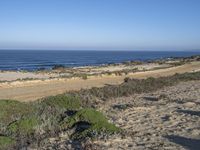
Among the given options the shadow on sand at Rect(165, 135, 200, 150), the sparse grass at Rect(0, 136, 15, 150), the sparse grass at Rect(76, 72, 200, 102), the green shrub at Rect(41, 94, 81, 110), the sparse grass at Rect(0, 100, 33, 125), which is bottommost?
the sparse grass at Rect(76, 72, 200, 102)

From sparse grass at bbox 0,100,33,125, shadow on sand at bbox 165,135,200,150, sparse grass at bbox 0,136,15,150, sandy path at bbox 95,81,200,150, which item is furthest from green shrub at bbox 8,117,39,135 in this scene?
shadow on sand at bbox 165,135,200,150

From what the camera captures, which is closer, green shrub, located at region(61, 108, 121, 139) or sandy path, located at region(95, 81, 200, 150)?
sandy path, located at region(95, 81, 200, 150)

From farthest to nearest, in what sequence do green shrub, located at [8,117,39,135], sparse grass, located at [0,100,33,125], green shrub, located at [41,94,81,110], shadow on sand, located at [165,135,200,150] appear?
1. green shrub, located at [41,94,81,110]
2. sparse grass, located at [0,100,33,125]
3. green shrub, located at [8,117,39,135]
4. shadow on sand, located at [165,135,200,150]

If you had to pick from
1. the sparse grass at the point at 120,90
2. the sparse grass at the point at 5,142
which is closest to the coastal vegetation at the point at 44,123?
the sparse grass at the point at 5,142

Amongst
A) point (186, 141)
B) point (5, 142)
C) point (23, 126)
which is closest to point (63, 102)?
point (23, 126)

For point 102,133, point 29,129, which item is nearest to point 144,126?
point 102,133

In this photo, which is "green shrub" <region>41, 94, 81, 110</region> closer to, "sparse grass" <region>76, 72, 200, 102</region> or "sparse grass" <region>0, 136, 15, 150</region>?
"sparse grass" <region>76, 72, 200, 102</region>

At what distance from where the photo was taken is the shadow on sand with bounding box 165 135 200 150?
27.6 ft

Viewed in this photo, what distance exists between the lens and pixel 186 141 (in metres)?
8.80

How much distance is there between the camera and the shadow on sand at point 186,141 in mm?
8398

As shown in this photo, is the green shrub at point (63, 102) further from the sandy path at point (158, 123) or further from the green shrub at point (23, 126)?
the green shrub at point (23, 126)

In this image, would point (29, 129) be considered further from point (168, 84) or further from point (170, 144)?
point (168, 84)

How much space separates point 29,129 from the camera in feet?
32.6

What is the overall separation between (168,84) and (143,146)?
14.9 meters
